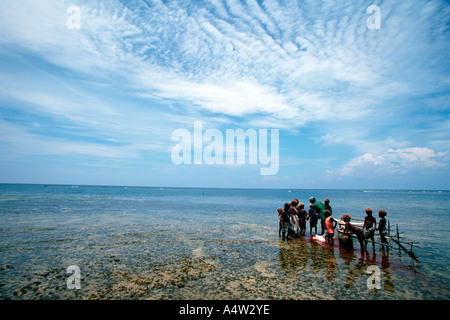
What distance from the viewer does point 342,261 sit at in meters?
11.0

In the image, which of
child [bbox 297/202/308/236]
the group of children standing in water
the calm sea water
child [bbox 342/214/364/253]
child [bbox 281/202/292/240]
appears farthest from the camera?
child [bbox 297/202/308/236]

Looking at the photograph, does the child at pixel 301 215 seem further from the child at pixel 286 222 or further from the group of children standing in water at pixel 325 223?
the child at pixel 286 222

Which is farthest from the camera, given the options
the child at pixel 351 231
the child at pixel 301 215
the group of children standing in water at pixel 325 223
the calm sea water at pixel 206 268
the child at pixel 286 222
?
the child at pixel 301 215

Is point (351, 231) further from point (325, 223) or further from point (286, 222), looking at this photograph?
point (286, 222)

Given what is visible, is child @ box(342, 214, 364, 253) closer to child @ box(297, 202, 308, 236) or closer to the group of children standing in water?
the group of children standing in water

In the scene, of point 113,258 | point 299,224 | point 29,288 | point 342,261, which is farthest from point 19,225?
point 342,261

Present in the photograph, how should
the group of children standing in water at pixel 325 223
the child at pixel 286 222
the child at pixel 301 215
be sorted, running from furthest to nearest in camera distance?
the child at pixel 301 215 < the child at pixel 286 222 < the group of children standing in water at pixel 325 223

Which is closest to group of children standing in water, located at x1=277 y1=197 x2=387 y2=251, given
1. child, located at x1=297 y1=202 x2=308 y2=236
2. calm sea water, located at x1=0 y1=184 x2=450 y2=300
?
child, located at x1=297 y1=202 x2=308 y2=236

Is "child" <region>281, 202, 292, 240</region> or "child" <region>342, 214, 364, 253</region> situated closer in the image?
"child" <region>342, 214, 364, 253</region>

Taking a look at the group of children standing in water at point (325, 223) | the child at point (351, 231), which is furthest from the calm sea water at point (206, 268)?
the group of children standing in water at point (325, 223)

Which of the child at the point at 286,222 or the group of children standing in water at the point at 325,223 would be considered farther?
the child at the point at 286,222

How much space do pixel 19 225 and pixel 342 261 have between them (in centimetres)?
2519

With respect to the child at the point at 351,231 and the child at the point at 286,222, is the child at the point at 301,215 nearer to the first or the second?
the child at the point at 286,222

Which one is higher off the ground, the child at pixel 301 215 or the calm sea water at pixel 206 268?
the child at pixel 301 215
